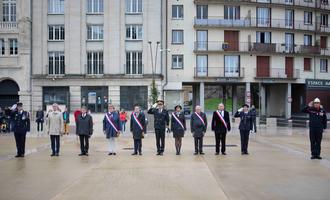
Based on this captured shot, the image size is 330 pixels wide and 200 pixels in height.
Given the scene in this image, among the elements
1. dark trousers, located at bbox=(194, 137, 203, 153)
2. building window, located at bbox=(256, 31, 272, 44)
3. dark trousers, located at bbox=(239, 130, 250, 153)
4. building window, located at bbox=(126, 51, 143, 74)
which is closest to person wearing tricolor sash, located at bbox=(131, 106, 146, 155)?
dark trousers, located at bbox=(194, 137, 203, 153)

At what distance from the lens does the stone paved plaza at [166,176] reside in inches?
368

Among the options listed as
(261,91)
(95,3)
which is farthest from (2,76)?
(261,91)

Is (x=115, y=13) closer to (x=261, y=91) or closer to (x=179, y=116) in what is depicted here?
(x=261, y=91)

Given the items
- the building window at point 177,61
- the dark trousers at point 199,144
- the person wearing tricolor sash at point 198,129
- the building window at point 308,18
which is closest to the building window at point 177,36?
the building window at point 177,61

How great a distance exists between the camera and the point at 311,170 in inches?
496

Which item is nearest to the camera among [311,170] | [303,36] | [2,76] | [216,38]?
[311,170]

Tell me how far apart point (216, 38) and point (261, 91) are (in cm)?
1185

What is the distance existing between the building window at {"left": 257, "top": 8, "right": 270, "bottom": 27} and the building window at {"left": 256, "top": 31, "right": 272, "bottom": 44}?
1029 millimetres

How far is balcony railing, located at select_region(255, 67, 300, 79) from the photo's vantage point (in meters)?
53.7

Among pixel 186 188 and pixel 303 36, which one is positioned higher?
pixel 303 36

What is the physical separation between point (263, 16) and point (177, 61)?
11531 mm

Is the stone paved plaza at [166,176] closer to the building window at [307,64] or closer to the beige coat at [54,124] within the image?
the beige coat at [54,124]

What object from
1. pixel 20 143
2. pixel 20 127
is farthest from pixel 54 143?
pixel 20 127

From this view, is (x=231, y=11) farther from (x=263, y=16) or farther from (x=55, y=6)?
(x=55, y=6)
